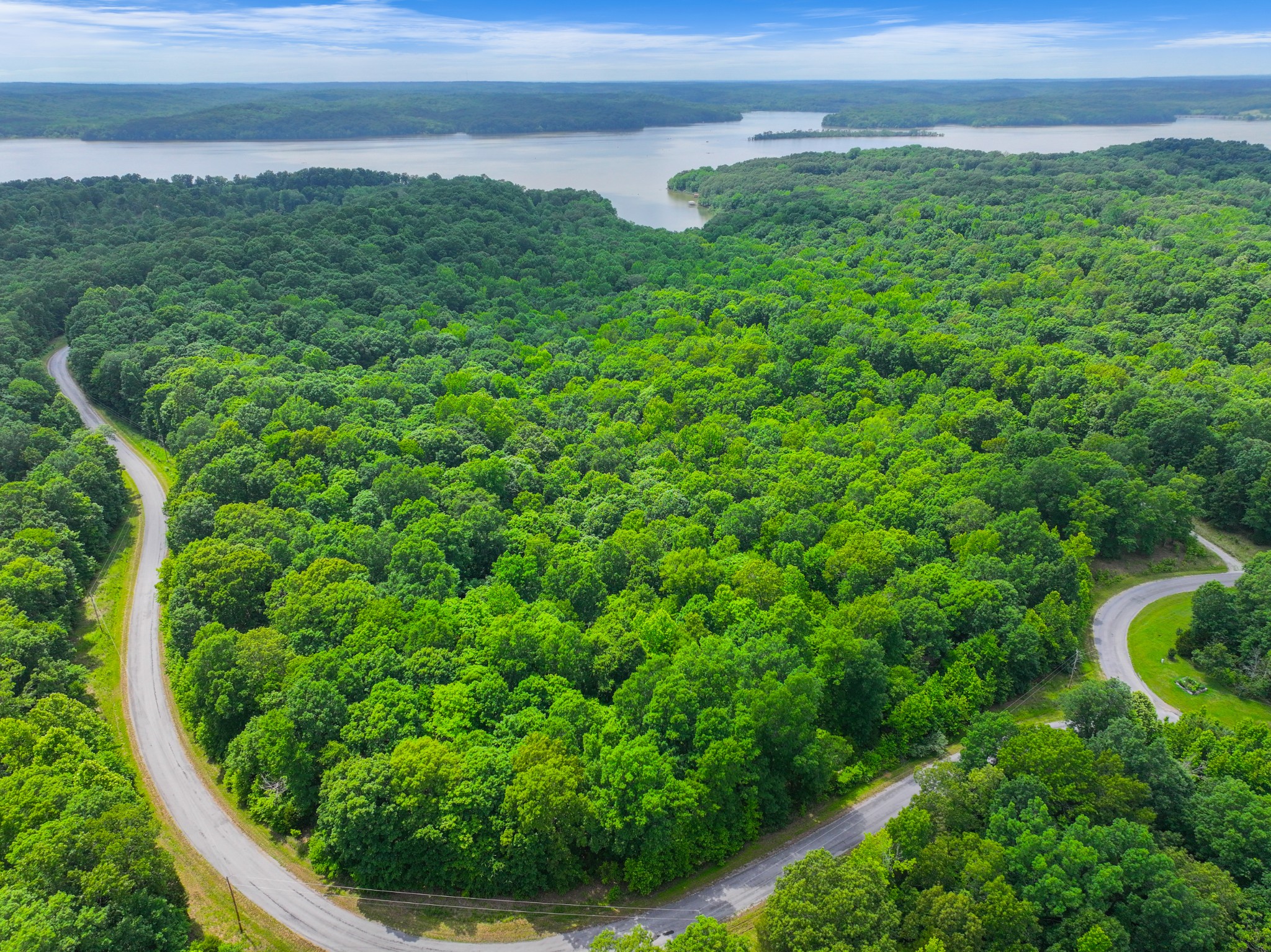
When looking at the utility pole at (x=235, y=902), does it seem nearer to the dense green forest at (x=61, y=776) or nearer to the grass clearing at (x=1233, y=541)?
the dense green forest at (x=61, y=776)

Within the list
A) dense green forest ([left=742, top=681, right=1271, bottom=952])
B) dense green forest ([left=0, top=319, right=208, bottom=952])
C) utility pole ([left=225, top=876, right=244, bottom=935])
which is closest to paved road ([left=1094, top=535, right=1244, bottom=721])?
dense green forest ([left=742, top=681, right=1271, bottom=952])

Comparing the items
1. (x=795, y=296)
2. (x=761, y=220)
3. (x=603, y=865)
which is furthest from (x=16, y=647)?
(x=761, y=220)

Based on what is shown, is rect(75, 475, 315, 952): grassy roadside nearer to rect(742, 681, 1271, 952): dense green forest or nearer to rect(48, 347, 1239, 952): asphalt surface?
rect(48, 347, 1239, 952): asphalt surface

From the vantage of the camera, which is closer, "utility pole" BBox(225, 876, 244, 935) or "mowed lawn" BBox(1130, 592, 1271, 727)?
"utility pole" BBox(225, 876, 244, 935)

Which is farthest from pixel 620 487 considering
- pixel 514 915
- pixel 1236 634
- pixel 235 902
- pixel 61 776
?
pixel 1236 634

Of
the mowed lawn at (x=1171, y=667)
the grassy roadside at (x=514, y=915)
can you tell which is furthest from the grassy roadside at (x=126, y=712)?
the mowed lawn at (x=1171, y=667)

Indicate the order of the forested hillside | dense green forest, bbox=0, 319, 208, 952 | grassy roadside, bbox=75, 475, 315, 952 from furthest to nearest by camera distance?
the forested hillside < grassy roadside, bbox=75, 475, 315, 952 < dense green forest, bbox=0, 319, 208, 952
